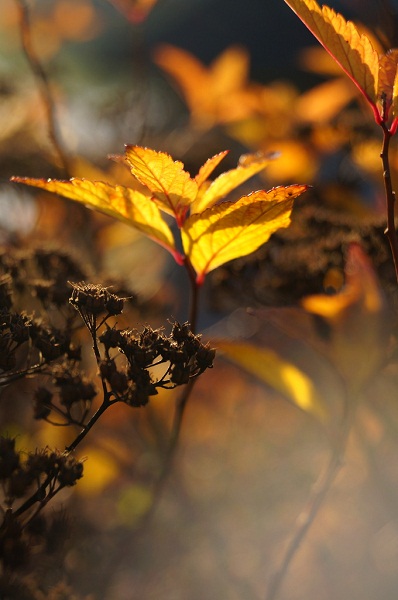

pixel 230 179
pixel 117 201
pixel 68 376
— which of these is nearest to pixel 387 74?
pixel 230 179

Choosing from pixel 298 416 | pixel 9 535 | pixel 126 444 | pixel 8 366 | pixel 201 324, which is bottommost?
pixel 9 535

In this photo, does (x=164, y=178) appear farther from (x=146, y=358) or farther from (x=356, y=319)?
(x=356, y=319)

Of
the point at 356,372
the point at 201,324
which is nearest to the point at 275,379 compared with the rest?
the point at 356,372

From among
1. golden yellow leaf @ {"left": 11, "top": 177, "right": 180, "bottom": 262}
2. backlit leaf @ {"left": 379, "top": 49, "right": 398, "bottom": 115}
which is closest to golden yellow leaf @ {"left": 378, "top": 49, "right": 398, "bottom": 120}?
backlit leaf @ {"left": 379, "top": 49, "right": 398, "bottom": 115}

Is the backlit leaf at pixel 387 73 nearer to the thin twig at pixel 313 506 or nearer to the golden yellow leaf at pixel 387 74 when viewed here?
the golden yellow leaf at pixel 387 74

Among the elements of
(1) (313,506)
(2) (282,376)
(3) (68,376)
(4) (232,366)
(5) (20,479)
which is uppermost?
(4) (232,366)

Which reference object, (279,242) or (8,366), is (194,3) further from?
(8,366)

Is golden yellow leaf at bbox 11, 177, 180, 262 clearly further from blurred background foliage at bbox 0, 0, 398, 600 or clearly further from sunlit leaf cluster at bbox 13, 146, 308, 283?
blurred background foliage at bbox 0, 0, 398, 600
